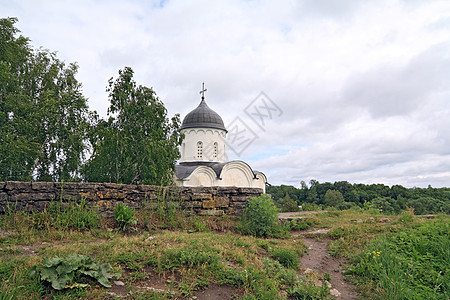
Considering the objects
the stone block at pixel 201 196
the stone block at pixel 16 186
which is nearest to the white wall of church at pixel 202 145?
the stone block at pixel 201 196

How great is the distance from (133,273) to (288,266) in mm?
2487

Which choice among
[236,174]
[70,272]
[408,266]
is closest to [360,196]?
[236,174]

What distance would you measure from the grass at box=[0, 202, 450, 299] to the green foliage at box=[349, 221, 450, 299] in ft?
0.05

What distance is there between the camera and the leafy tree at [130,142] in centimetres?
1180

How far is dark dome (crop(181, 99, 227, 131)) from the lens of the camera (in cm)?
2075

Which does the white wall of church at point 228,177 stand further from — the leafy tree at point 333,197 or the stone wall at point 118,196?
the leafy tree at point 333,197

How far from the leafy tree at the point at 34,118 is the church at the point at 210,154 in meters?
6.62

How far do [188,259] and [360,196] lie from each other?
3811 centimetres

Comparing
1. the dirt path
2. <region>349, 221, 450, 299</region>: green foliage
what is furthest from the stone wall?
<region>349, 221, 450, 299</region>: green foliage

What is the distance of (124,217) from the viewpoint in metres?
5.52

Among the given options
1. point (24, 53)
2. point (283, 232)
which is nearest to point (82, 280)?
point (283, 232)

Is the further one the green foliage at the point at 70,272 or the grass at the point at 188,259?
the grass at the point at 188,259

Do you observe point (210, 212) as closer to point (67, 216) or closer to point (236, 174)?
point (67, 216)

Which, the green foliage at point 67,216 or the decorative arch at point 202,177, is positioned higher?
the decorative arch at point 202,177
